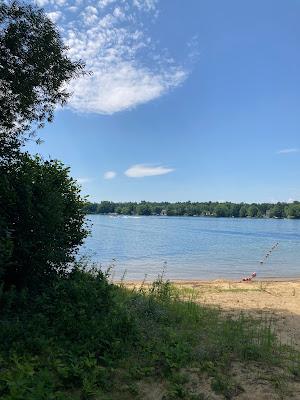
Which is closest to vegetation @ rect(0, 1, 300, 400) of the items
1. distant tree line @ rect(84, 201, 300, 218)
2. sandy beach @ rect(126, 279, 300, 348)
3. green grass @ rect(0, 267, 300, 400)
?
green grass @ rect(0, 267, 300, 400)

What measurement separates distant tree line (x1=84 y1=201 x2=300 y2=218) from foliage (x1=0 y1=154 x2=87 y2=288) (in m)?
156

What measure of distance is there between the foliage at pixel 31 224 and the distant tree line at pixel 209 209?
513 feet

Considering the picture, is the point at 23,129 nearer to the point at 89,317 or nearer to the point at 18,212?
the point at 18,212

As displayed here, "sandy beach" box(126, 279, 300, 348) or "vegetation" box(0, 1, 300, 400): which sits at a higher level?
"vegetation" box(0, 1, 300, 400)

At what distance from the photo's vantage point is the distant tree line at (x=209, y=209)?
171500mm

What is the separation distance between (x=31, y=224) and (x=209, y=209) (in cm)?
18012

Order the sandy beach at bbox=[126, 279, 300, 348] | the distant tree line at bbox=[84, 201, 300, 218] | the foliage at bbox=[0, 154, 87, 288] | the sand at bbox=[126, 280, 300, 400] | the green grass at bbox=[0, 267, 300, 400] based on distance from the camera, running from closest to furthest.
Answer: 1. the green grass at bbox=[0, 267, 300, 400]
2. the sand at bbox=[126, 280, 300, 400]
3. the foliage at bbox=[0, 154, 87, 288]
4. the sandy beach at bbox=[126, 279, 300, 348]
5. the distant tree line at bbox=[84, 201, 300, 218]

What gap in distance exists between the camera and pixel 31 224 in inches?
309

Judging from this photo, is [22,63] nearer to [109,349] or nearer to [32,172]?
[32,172]

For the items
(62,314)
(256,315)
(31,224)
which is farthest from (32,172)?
(256,315)

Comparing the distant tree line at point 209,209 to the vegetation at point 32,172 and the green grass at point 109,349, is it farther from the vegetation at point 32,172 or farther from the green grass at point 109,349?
the green grass at point 109,349

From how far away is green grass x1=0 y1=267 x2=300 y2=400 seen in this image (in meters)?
5.17

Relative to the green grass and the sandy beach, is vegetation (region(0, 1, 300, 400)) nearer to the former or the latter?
the green grass

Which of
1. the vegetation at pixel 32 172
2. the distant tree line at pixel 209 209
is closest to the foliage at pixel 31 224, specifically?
the vegetation at pixel 32 172
